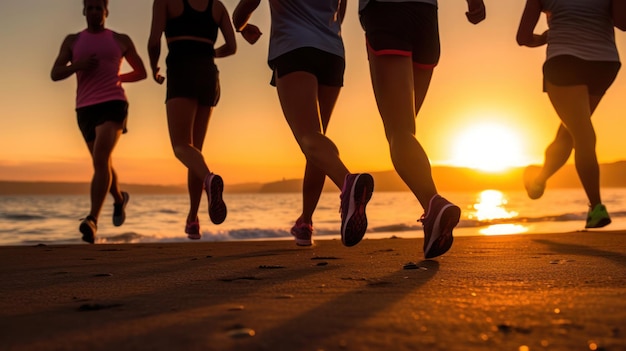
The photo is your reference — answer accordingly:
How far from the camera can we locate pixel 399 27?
339cm

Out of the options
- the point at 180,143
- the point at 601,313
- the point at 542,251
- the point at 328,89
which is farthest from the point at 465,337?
the point at 180,143

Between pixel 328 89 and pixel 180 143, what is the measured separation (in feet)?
5.16

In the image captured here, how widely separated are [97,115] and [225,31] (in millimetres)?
1461

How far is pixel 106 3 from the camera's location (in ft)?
20.7

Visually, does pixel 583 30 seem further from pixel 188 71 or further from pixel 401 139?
pixel 188 71

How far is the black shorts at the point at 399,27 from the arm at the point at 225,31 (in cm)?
221

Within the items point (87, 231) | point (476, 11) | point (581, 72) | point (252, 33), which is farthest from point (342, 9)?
point (87, 231)

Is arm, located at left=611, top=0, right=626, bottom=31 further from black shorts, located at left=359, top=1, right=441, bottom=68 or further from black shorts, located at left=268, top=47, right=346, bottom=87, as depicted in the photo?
black shorts, located at left=268, top=47, right=346, bottom=87

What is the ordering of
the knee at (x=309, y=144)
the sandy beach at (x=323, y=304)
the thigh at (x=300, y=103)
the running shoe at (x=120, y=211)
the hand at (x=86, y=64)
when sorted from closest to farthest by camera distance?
the sandy beach at (x=323, y=304) < the knee at (x=309, y=144) < the thigh at (x=300, y=103) < the hand at (x=86, y=64) < the running shoe at (x=120, y=211)

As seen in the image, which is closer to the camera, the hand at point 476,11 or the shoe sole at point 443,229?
the shoe sole at point 443,229

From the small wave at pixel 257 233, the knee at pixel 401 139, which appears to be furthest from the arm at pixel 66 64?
the small wave at pixel 257 233

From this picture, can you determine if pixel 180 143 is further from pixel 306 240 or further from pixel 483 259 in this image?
pixel 483 259

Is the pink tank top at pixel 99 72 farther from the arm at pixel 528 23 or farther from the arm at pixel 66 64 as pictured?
the arm at pixel 528 23

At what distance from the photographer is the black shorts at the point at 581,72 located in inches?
203
